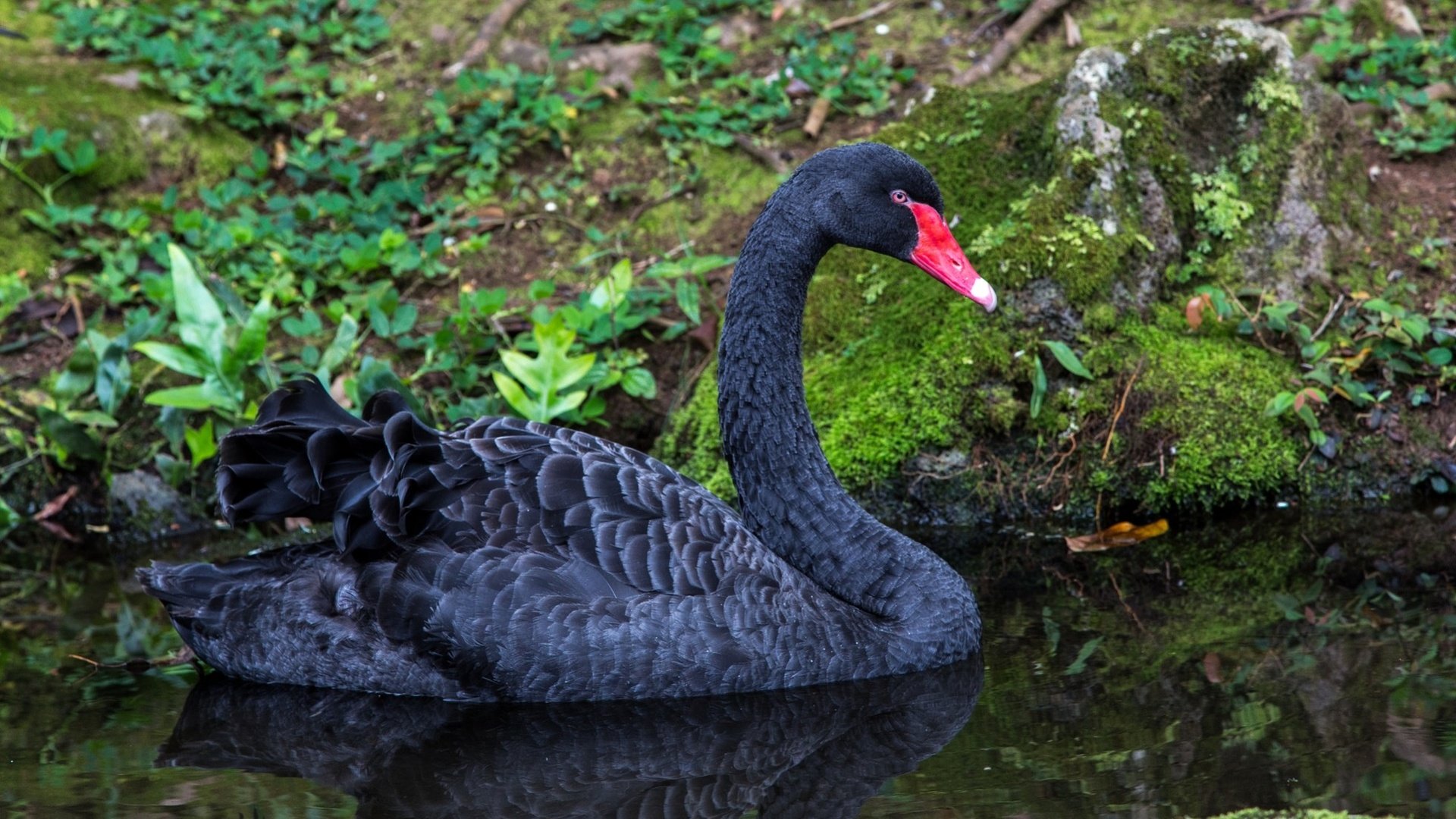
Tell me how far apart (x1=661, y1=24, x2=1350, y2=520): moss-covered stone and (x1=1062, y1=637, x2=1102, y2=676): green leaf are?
4.64 ft

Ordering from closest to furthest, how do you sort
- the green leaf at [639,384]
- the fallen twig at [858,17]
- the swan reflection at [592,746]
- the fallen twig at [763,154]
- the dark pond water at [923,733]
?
the dark pond water at [923,733] < the swan reflection at [592,746] < the green leaf at [639,384] < the fallen twig at [763,154] < the fallen twig at [858,17]

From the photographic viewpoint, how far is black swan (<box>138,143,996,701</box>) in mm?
4617

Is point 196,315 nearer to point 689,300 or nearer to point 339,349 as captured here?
point 339,349

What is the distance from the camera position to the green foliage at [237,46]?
891 cm

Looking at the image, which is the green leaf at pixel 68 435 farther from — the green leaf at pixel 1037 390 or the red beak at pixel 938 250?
the green leaf at pixel 1037 390

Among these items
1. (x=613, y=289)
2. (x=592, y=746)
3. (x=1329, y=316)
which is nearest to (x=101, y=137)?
(x=613, y=289)

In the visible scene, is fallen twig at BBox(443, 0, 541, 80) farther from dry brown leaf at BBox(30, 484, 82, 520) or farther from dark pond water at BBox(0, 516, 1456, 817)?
dark pond water at BBox(0, 516, 1456, 817)

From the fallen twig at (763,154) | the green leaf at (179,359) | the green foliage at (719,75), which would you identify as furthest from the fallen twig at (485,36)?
the green leaf at (179,359)

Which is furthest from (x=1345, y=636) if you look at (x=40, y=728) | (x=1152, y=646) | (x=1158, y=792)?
(x=40, y=728)

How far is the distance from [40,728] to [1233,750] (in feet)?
11.4

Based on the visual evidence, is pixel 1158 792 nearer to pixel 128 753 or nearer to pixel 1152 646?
pixel 1152 646

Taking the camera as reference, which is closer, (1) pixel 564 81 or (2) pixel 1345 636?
(2) pixel 1345 636

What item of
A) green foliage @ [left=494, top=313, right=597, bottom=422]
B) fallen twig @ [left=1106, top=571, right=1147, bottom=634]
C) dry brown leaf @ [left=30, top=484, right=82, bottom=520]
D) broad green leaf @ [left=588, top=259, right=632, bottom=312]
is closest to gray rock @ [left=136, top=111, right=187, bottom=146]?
dry brown leaf @ [left=30, top=484, right=82, bottom=520]

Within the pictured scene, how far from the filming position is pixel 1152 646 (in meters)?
4.72
